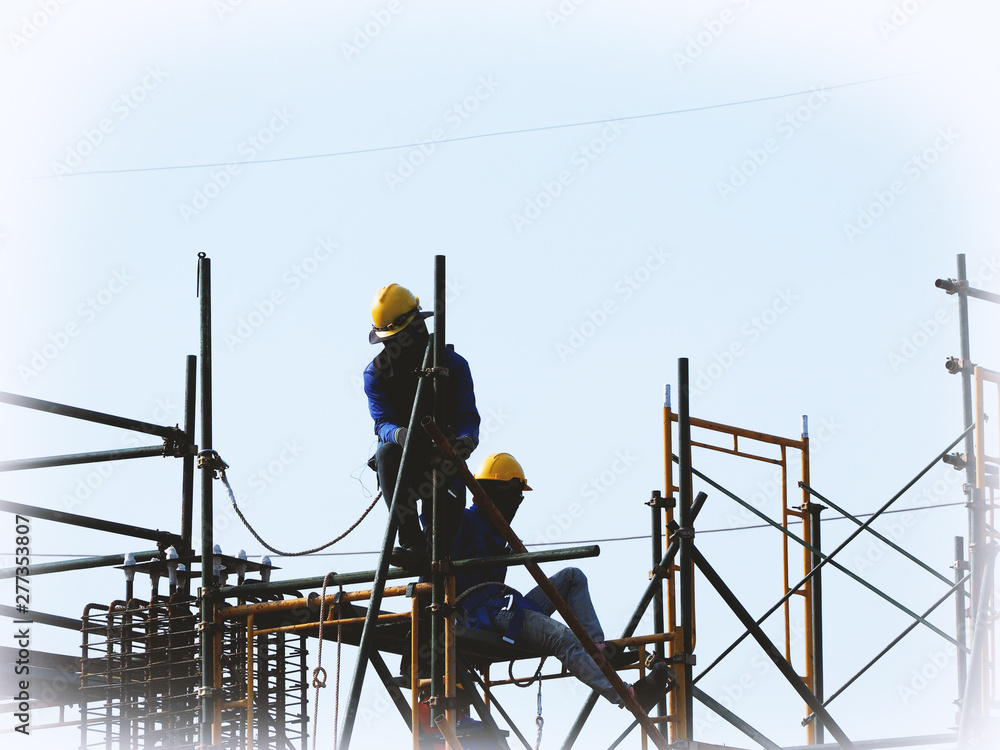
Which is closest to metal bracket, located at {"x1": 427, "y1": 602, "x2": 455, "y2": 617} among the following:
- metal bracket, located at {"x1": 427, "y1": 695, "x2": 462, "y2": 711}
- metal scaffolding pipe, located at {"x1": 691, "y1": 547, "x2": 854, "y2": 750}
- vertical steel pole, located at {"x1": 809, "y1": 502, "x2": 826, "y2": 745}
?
metal bracket, located at {"x1": 427, "y1": 695, "x2": 462, "y2": 711}

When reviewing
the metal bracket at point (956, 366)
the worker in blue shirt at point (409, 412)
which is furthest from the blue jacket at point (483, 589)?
the metal bracket at point (956, 366)

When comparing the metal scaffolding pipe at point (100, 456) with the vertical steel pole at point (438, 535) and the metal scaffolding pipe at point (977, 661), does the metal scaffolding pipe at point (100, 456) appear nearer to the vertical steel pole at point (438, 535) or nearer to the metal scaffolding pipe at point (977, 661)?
the vertical steel pole at point (438, 535)

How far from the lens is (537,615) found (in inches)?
456

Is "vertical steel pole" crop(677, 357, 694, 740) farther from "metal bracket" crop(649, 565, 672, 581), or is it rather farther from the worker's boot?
the worker's boot

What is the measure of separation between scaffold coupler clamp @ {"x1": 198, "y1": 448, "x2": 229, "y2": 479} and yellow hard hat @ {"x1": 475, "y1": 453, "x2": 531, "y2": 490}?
198 cm

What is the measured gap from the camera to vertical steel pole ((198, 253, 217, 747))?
1171 cm

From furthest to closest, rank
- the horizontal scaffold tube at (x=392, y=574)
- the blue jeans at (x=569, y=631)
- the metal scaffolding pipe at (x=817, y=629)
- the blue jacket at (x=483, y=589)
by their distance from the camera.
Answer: the metal scaffolding pipe at (x=817, y=629), the blue jacket at (x=483, y=589), the blue jeans at (x=569, y=631), the horizontal scaffold tube at (x=392, y=574)

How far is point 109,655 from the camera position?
12203 mm

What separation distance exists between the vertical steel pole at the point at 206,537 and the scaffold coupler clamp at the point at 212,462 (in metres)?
0.03

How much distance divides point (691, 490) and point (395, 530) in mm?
2620

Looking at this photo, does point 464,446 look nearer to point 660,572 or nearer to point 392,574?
point 392,574

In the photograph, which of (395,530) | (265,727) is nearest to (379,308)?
(395,530)

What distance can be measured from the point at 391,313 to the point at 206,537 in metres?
2.14

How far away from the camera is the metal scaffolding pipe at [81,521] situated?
41.2 feet
